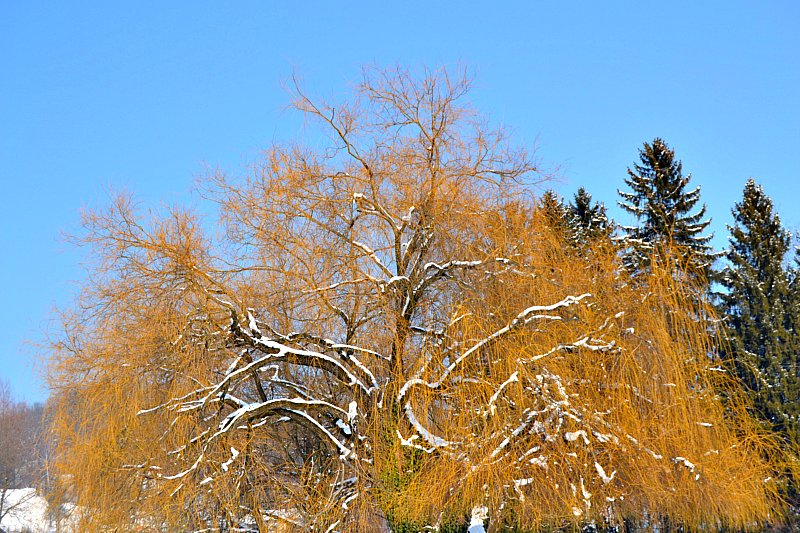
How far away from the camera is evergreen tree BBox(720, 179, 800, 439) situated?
786 inches

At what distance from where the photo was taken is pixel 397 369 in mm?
8703

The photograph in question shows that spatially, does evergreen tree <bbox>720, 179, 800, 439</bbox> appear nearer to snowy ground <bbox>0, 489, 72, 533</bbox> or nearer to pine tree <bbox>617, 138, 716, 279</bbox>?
pine tree <bbox>617, 138, 716, 279</bbox>

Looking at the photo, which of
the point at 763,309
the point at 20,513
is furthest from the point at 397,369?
the point at 20,513

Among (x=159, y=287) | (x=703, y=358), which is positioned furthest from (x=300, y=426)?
(x=703, y=358)

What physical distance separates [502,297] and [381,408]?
209 centimetres

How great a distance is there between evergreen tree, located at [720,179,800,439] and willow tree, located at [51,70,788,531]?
475 inches

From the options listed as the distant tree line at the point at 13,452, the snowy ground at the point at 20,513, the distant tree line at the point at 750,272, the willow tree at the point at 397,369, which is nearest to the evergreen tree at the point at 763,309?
the distant tree line at the point at 750,272

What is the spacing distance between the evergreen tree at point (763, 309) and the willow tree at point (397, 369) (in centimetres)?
1206

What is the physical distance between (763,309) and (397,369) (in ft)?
53.6

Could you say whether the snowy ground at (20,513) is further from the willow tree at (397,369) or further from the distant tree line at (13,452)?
the willow tree at (397,369)

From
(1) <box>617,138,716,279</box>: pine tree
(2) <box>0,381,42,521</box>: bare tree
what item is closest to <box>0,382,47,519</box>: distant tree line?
(2) <box>0,381,42,521</box>: bare tree

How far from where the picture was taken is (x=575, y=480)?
7.68 metres

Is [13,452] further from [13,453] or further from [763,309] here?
[763,309]

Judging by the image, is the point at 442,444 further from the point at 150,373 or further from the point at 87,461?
the point at 87,461
